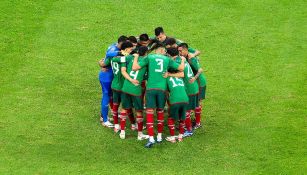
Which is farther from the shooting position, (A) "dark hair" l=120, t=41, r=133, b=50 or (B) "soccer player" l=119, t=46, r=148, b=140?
(A) "dark hair" l=120, t=41, r=133, b=50

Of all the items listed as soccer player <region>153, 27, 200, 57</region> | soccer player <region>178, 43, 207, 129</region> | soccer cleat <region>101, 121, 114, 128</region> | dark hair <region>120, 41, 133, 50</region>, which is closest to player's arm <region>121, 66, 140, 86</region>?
dark hair <region>120, 41, 133, 50</region>

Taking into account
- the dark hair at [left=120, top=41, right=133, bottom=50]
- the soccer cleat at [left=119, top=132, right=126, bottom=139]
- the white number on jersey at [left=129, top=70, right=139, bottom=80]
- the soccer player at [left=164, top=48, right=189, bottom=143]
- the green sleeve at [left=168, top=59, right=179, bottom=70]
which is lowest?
the soccer cleat at [left=119, top=132, right=126, bottom=139]

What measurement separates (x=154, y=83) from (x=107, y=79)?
139 centimetres

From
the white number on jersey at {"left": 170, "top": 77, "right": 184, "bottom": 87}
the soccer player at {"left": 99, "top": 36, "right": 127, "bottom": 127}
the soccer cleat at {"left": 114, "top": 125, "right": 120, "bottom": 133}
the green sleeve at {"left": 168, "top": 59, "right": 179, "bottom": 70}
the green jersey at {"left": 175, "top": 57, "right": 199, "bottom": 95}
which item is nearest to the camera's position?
the green sleeve at {"left": 168, "top": 59, "right": 179, "bottom": 70}

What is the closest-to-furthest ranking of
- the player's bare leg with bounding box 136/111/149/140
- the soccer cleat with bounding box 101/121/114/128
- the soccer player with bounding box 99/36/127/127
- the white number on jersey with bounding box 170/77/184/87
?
1. the white number on jersey with bounding box 170/77/184/87
2. the player's bare leg with bounding box 136/111/149/140
3. the soccer player with bounding box 99/36/127/127
4. the soccer cleat with bounding box 101/121/114/128

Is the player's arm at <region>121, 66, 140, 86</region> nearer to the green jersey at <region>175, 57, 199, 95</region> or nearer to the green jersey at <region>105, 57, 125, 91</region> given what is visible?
the green jersey at <region>105, 57, 125, 91</region>

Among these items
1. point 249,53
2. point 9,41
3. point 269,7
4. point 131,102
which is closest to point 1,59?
point 9,41

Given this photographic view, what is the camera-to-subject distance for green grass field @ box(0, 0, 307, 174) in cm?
1748

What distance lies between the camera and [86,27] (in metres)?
23.8

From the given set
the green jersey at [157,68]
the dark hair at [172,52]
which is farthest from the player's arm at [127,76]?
the dark hair at [172,52]

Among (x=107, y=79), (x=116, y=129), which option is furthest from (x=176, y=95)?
(x=116, y=129)

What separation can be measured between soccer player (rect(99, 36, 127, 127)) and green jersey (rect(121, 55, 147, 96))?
0.45 metres

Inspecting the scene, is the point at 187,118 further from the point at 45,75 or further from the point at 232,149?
the point at 45,75

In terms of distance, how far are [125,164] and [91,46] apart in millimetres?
6390
